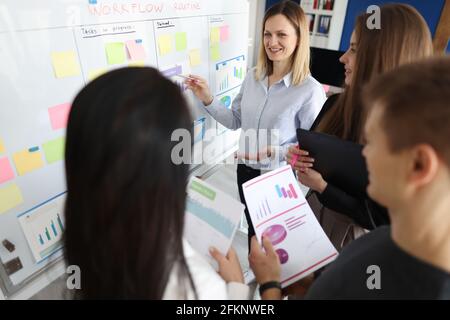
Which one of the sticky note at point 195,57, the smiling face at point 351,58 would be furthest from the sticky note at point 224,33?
the smiling face at point 351,58

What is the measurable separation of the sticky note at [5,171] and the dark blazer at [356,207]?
105 centimetres

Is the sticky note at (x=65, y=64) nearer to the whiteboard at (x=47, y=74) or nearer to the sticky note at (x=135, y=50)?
the whiteboard at (x=47, y=74)

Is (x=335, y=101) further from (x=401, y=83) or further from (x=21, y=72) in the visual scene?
(x=21, y=72)

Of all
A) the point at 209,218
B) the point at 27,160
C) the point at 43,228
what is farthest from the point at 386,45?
the point at 43,228

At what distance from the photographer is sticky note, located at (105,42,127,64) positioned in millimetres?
1125

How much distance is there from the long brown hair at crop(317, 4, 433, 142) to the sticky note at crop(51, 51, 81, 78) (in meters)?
0.95

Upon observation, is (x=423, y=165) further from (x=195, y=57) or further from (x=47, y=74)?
(x=195, y=57)

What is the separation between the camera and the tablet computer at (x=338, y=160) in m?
0.90

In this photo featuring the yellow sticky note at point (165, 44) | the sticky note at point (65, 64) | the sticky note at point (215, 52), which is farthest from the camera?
the sticky note at point (215, 52)

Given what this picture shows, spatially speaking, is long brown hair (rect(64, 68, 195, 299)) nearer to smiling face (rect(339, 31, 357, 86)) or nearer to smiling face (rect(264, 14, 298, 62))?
smiling face (rect(339, 31, 357, 86))

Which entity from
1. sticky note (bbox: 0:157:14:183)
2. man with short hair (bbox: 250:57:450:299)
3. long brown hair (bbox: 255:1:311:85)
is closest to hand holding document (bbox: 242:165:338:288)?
man with short hair (bbox: 250:57:450:299)

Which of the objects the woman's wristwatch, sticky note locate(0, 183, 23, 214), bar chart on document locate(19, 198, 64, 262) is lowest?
bar chart on document locate(19, 198, 64, 262)

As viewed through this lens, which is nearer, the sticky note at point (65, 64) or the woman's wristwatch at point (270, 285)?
the woman's wristwatch at point (270, 285)
